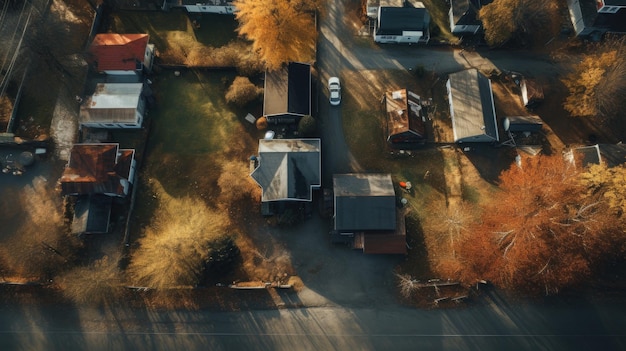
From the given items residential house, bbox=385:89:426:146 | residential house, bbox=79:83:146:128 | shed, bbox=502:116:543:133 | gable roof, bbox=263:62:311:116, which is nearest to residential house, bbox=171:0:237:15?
gable roof, bbox=263:62:311:116

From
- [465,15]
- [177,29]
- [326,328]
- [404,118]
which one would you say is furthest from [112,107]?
[465,15]

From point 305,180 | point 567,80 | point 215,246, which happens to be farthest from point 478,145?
point 215,246

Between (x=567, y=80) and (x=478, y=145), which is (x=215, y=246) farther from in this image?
(x=567, y=80)

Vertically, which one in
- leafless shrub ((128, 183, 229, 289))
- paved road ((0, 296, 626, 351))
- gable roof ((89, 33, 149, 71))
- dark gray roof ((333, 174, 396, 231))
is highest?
gable roof ((89, 33, 149, 71))

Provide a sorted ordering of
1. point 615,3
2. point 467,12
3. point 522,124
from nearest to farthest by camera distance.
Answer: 1. point 522,124
2. point 615,3
3. point 467,12

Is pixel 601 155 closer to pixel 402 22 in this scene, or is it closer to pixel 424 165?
pixel 424 165

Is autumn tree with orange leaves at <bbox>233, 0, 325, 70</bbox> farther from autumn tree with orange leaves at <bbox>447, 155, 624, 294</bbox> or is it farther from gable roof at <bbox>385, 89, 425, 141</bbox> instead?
autumn tree with orange leaves at <bbox>447, 155, 624, 294</bbox>

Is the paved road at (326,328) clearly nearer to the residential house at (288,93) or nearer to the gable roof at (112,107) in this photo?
the gable roof at (112,107)
